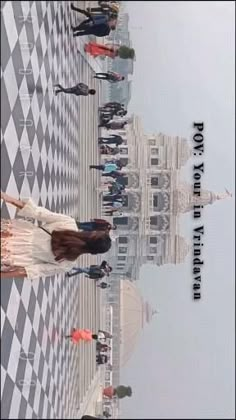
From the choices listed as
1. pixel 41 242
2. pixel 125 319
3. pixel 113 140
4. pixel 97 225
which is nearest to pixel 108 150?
pixel 113 140

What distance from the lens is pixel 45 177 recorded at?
4.66 m

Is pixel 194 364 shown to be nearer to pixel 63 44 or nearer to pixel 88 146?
pixel 88 146

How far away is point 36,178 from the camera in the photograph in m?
4.30

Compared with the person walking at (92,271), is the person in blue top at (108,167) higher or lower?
higher

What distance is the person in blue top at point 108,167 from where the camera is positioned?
5582 millimetres

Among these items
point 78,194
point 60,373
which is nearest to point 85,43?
point 78,194

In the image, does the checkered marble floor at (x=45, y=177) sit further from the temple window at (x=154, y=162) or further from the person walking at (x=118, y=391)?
the temple window at (x=154, y=162)

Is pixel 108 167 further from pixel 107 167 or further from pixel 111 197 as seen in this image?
pixel 111 197

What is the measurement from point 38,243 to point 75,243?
0.20 m

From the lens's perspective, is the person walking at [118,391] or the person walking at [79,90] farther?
the person walking at [118,391]

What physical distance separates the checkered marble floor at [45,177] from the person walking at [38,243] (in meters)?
0.31

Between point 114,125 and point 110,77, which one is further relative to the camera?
point 114,125

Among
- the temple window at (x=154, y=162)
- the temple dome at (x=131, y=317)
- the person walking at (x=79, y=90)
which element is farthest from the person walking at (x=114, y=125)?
the temple window at (x=154, y=162)

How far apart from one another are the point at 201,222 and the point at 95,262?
0.99m
